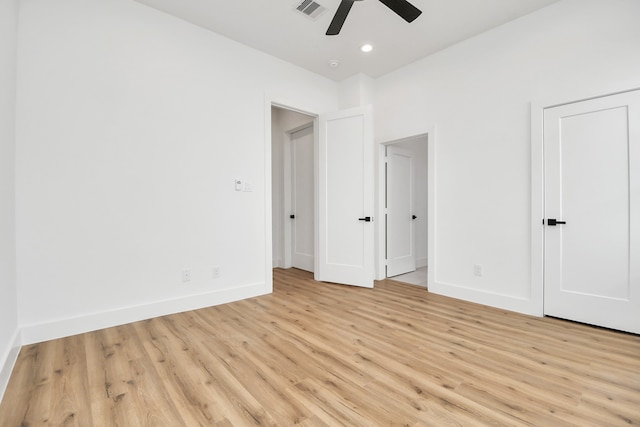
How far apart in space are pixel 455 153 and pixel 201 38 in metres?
3.15

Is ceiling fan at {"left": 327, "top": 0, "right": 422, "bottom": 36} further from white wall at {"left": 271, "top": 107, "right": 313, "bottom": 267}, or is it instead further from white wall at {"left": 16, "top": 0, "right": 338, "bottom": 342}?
white wall at {"left": 271, "top": 107, "right": 313, "bottom": 267}

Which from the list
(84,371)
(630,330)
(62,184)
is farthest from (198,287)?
(630,330)

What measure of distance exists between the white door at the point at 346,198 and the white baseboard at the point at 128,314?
3.81ft

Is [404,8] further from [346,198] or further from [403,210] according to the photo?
[403,210]

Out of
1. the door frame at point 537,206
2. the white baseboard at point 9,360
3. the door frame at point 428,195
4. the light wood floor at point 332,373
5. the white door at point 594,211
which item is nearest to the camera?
the light wood floor at point 332,373

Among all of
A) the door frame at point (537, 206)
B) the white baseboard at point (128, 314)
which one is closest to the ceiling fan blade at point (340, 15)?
the door frame at point (537, 206)

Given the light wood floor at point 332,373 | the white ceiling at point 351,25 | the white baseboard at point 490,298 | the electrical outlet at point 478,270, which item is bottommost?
the light wood floor at point 332,373

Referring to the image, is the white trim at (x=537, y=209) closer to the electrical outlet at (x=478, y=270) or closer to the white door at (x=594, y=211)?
the white door at (x=594, y=211)

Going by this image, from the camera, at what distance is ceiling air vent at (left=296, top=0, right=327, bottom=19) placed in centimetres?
269

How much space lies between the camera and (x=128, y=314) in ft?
8.61

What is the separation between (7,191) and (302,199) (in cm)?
360

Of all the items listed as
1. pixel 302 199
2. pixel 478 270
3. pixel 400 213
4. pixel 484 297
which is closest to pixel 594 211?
pixel 478 270

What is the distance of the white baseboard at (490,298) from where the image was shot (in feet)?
9.39

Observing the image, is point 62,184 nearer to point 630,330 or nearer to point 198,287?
point 198,287
